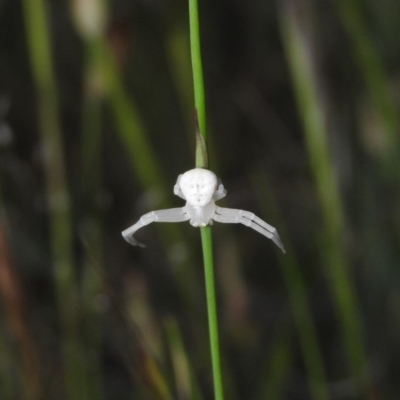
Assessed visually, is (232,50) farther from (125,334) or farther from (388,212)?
(125,334)

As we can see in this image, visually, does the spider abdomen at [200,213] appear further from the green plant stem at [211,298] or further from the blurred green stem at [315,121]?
the blurred green stem at [315,121]

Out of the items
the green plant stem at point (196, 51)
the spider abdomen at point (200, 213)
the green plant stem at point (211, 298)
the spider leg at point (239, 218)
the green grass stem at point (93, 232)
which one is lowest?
the green plant stem at point (211, 298)

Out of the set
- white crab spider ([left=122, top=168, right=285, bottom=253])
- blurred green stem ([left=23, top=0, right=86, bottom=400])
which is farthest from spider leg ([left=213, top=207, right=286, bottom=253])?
blurred green stem ([left=23, top=0, right=86, bottom=400])

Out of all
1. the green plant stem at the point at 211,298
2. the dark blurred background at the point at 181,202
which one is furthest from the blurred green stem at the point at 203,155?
Result: the dark blurred background at the point at 181,202

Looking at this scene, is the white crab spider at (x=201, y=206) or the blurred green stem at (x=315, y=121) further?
the blurred green stem at (x=315, y=121)

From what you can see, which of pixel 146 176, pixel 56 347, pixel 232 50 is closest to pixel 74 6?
pixel 146 176

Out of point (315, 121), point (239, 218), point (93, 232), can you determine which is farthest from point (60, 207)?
point (239, 218)
